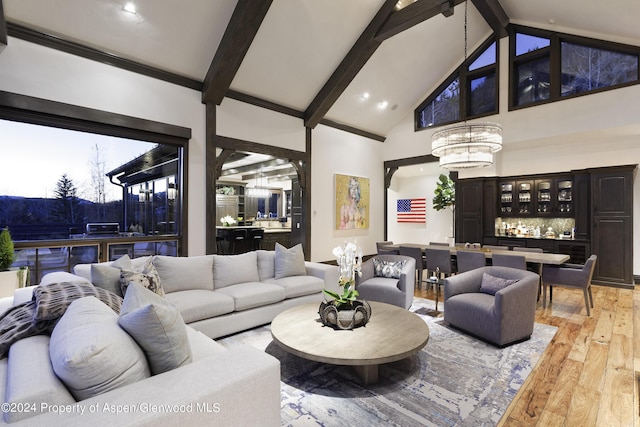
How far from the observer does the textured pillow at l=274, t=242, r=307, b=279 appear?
4406mm

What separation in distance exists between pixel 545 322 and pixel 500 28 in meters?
6.02

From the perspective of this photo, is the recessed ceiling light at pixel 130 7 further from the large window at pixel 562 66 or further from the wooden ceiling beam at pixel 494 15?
the large window at pixel 562 66

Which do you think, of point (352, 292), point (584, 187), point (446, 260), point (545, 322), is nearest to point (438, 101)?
point (584, 187)

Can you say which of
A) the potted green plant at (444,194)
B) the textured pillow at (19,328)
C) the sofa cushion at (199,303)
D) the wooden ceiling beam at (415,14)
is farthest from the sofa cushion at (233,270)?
the potted green plant at (444,194)

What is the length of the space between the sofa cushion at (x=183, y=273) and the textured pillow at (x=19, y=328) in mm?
1809

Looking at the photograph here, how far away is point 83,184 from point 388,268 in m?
4.43

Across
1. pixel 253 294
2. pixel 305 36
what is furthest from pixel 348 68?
pixel 253 294

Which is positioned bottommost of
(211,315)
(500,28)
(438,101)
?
(211,315)

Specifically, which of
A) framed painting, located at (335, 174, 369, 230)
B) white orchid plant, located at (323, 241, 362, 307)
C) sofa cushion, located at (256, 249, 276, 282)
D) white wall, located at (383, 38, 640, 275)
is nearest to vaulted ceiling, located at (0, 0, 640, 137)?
white wall, located at (383, 38, 640, 275)

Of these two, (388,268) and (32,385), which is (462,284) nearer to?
(388,268)

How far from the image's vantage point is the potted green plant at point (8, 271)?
3.52 meters

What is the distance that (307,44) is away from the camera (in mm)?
5586

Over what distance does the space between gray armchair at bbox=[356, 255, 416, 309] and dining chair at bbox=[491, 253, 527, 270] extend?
4.28 feet

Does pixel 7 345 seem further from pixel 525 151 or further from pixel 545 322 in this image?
pixel 525 151
